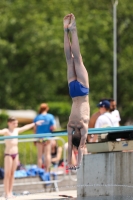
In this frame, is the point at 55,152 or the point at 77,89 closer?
the point at 77,89

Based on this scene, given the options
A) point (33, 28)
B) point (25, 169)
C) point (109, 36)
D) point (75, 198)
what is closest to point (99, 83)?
point (109, 36)

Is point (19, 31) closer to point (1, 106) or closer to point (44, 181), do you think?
point (1, 106)

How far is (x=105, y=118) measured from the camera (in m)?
13.1

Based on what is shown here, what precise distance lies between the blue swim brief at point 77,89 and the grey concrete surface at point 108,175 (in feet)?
6.12

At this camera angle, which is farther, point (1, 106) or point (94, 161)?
point (1, 106)

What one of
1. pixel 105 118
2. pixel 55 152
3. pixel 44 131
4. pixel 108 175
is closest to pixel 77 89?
pixel 108 175

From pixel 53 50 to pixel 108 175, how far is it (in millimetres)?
38568

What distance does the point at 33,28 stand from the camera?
48.5 metres

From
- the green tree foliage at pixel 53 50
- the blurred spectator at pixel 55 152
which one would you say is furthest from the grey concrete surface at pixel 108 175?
the green tree foliage at pixel 53 50

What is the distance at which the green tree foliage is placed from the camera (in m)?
43.9

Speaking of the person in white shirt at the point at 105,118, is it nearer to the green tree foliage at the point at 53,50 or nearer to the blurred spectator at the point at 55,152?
the blurred spectator at the point at 55,152

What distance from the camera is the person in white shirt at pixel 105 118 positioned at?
1309 centimetres

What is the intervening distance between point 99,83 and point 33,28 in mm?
6725

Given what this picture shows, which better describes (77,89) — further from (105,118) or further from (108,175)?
(105,118)
